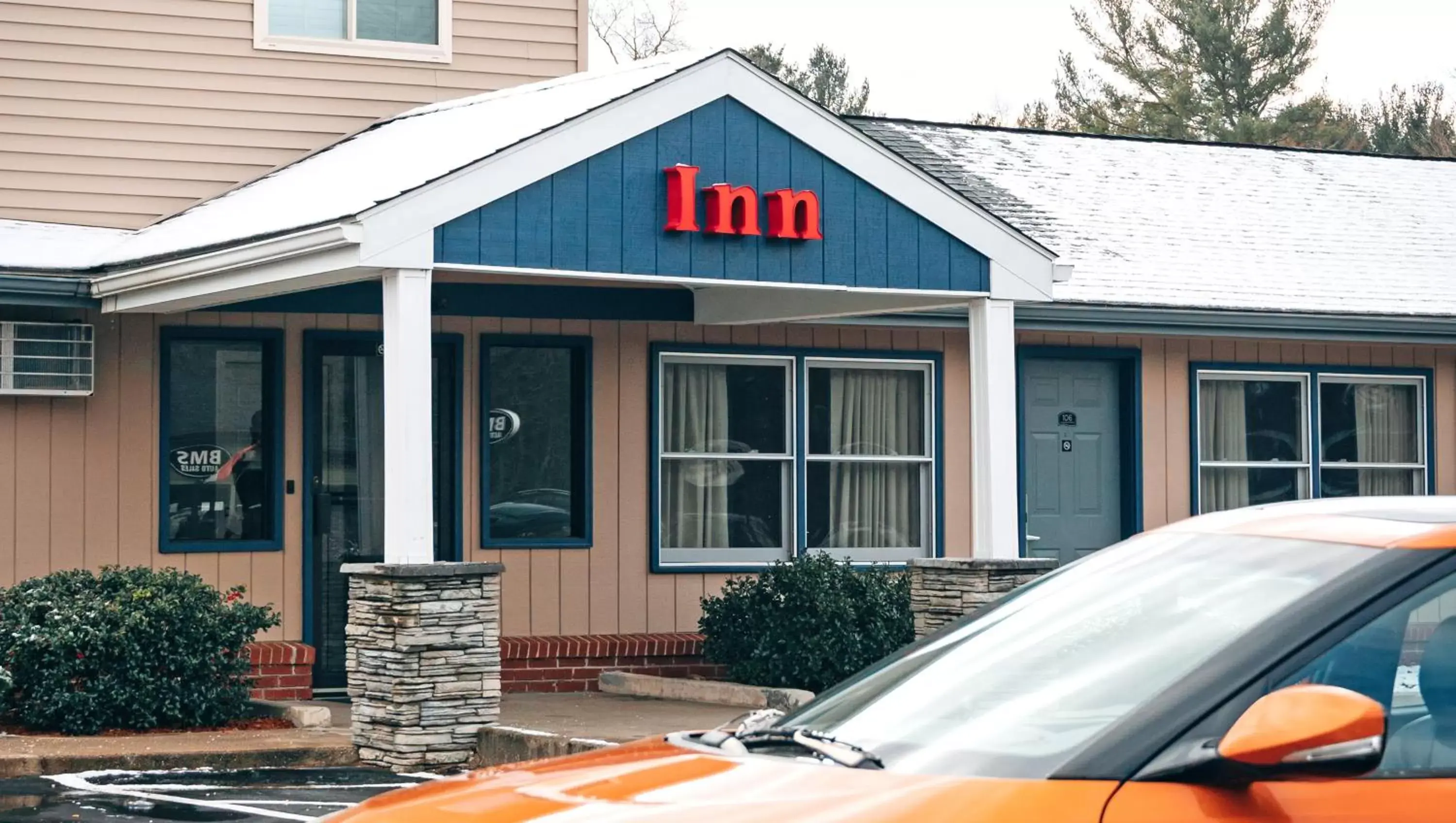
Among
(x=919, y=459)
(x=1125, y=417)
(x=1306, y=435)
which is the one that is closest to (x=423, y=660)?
(x=919, y=459)

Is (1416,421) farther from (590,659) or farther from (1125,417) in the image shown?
(590,659)

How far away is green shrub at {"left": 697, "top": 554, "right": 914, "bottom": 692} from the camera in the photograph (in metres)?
13.1

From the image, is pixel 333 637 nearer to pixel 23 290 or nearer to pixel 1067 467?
pixel 23 290

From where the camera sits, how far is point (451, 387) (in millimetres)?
13945

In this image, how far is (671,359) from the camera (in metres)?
14.7

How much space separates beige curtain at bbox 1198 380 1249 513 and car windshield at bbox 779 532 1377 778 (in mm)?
12205

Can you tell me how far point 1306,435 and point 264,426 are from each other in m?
8.86

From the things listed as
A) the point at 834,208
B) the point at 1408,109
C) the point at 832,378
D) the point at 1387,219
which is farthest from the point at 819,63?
the point at 834,208

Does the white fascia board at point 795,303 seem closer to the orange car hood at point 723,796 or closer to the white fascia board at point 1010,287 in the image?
the white fascia board at point 1010,287

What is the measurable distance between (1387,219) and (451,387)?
953 cm

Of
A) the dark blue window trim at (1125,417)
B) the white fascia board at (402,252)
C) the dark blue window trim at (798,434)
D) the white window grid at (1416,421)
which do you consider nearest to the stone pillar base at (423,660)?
the white fascia board at (402,252)

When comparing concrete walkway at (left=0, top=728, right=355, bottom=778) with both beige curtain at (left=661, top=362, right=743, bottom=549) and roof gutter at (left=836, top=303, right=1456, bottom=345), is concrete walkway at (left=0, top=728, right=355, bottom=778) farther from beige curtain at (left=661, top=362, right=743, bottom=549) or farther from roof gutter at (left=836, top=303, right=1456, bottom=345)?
roof gutter at (left=836, top=303, right=1456, bottom=345)

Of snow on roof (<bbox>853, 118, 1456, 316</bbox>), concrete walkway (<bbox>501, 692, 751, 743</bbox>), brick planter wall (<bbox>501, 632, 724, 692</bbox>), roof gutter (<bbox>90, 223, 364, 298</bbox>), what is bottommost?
concrete walkway (<bbox>501, 692, 751, 743</bbox>)

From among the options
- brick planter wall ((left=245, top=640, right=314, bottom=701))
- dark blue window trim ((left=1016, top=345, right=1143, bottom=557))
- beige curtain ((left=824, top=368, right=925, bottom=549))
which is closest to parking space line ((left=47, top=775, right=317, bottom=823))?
brick planter wall ((left=245, top=640, right=314, bottom=701))
